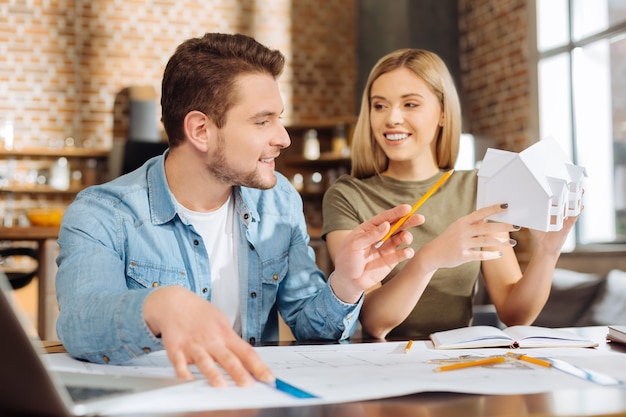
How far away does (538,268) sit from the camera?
1.73 m

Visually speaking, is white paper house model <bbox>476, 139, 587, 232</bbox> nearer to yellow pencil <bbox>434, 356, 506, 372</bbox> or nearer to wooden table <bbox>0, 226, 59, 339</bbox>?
yellow pencil <bbox>434, 356, 506, 372</bbox>

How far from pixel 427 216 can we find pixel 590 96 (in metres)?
3.98

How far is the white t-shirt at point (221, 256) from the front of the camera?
1.59 metres

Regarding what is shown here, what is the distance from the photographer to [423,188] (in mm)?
2016

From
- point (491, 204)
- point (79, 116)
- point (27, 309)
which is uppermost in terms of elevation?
point (79, 116)

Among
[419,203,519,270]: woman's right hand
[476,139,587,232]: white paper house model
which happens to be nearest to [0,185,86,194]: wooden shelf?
[419,203,519,270]: woman's right hand

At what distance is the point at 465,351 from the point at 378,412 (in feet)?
1.56

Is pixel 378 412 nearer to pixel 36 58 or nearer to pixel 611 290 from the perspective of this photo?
pixel 611 290

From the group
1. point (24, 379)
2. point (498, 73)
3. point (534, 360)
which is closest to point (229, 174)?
point (534, 360)

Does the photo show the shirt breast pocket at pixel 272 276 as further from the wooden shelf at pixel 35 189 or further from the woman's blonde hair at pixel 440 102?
the wooden shelf at pixel 35 189

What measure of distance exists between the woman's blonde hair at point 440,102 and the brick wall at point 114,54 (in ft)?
17.7

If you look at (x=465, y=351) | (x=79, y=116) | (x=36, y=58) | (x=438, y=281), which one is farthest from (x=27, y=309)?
(x=465, y=351)

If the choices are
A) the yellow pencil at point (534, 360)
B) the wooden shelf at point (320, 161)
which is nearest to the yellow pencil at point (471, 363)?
the yellow pencil at point (534, 360)

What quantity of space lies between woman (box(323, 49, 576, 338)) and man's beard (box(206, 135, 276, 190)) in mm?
367
